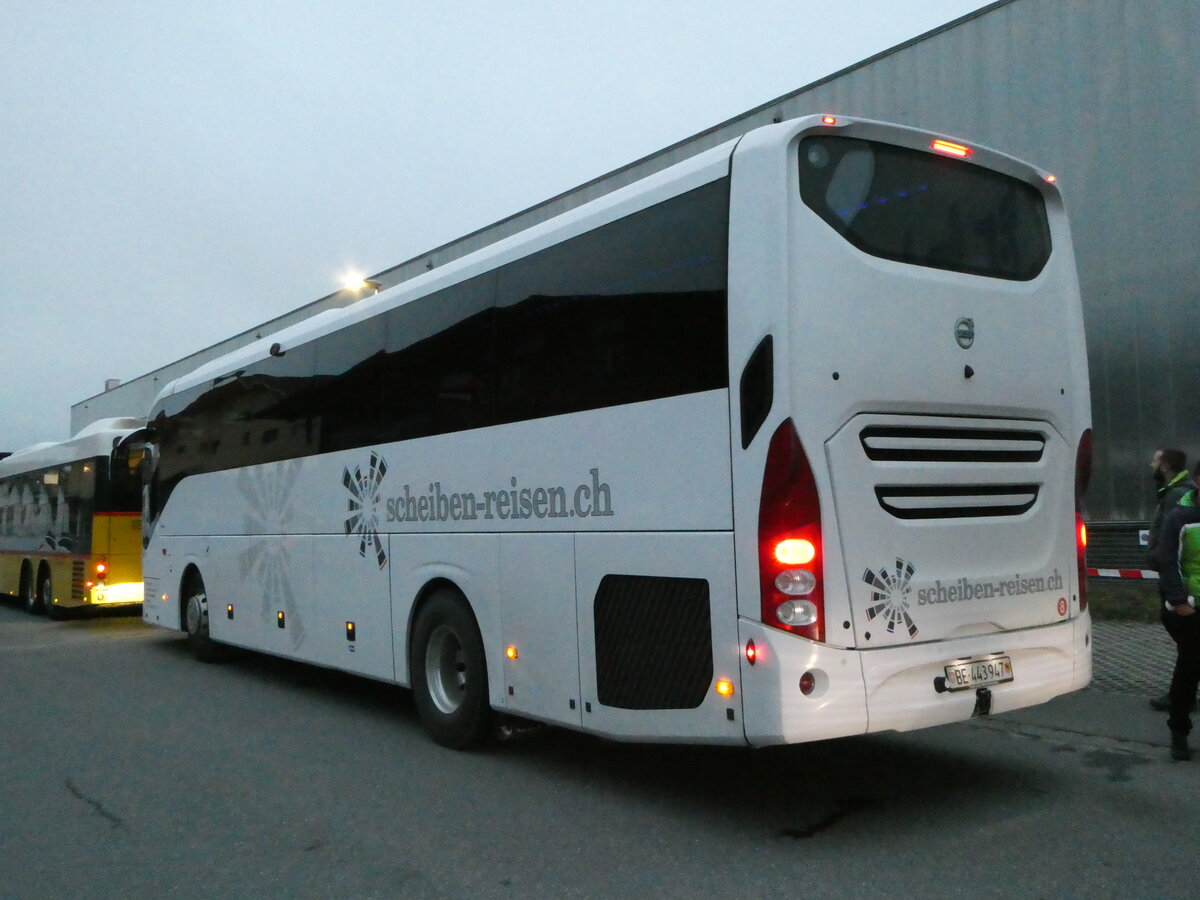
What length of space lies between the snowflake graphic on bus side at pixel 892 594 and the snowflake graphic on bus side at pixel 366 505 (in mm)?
4348

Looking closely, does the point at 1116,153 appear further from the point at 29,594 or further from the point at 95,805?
the point at 29,594

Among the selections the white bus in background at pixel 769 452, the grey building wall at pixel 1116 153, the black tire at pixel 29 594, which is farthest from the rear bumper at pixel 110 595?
the grey building wall at pixel 1116 153

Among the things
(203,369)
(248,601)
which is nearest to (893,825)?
(248,601)

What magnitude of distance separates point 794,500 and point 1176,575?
284 centimetres

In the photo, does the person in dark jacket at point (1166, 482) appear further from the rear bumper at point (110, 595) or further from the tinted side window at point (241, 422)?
the rear bumper at point (110, 595)

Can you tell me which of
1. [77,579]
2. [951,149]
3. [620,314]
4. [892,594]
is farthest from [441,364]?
[77,579]

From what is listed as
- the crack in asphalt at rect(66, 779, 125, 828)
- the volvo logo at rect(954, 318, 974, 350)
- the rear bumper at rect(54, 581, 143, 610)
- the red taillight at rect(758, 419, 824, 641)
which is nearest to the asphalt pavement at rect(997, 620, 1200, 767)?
the volvo logo at rect(954, 318, 974, 350)

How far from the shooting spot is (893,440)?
5.55 meters

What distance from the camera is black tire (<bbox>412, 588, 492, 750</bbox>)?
750 centimetres

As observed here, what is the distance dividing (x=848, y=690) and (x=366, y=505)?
4778 mm

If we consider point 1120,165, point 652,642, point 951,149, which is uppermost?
point 1120,165

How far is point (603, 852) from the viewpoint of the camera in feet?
17.5

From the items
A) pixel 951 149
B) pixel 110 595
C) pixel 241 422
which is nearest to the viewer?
pixel 951 149

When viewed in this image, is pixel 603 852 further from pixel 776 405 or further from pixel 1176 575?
pixel 1176 575
